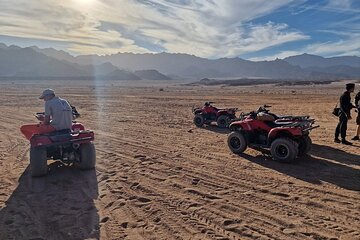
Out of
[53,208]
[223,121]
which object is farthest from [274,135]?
[223,121]

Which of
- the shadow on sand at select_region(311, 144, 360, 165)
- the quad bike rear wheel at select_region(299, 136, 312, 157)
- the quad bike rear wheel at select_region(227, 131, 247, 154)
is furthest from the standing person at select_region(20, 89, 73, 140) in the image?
the shadow on sand at select_region(311, 144, 360, 165)

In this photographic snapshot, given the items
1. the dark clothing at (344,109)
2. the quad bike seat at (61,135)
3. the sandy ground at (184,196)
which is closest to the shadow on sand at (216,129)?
the sandy ground at (184,196)

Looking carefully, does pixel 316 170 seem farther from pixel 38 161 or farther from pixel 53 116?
pixel 38 161

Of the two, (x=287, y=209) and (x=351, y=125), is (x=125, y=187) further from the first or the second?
(x=351, y=125)

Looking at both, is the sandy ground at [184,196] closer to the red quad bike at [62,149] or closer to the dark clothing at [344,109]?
the red quad bike at [62,149]

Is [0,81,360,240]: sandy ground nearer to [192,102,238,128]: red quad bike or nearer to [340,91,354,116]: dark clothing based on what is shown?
[340,91,354,116]: dark clothing

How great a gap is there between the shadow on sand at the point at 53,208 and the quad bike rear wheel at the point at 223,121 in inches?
270

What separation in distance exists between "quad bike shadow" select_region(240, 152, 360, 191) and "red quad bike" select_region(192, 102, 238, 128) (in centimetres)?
482

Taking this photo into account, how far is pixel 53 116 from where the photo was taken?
6902 millimetres

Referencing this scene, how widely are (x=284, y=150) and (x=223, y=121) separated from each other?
554cm

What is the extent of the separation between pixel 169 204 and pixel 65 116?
2.95 meters

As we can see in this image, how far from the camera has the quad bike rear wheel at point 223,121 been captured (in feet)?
43.2

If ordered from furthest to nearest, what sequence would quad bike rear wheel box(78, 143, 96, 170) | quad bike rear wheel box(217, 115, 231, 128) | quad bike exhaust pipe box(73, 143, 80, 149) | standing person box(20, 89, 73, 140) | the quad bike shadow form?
quad bike rear wheel box(217, 115, 231, 128) → quad bike rear wheel box(78, 143, 96, 170) → quad bike exhaust pipe box(73, 143, 80, 149) → standing person box(20, 89, 73, 140) → the quad bike shadow

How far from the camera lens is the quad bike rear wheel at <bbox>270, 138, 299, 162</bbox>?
24.9 feet
